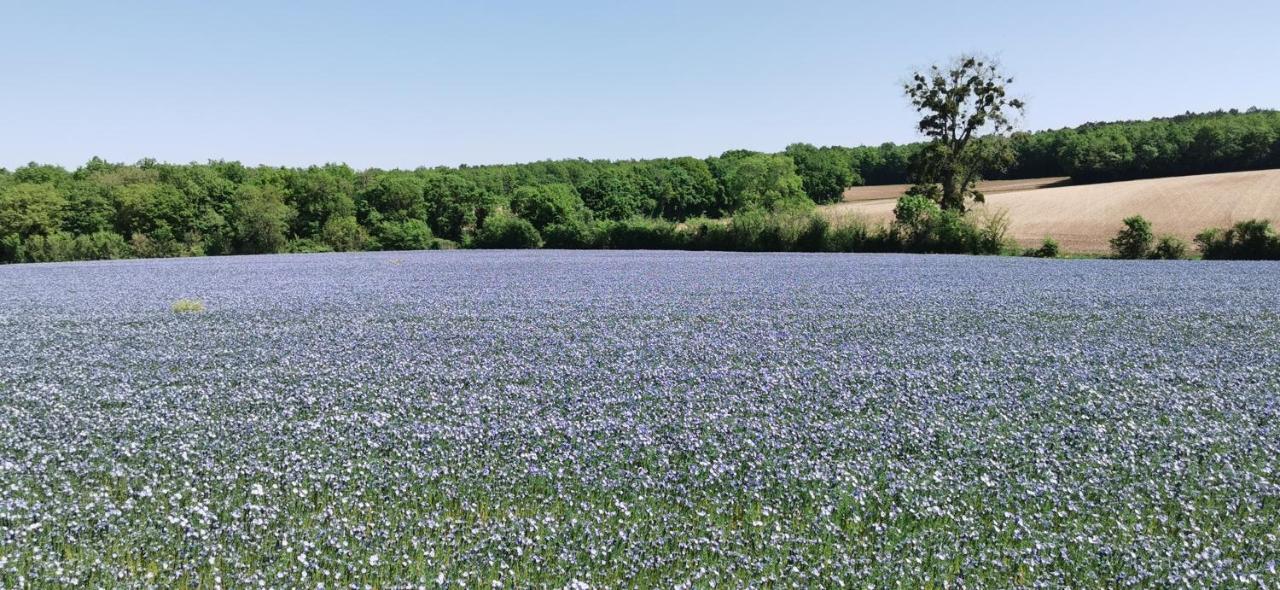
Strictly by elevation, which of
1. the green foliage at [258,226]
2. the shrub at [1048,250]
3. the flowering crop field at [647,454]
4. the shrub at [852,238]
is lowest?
the flowering crop field at [647,454]

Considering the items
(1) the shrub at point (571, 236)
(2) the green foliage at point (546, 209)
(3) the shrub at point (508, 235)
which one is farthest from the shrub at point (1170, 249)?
(2) the green foliage at point (546, 209)

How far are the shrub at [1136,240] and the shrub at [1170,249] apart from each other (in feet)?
1.78

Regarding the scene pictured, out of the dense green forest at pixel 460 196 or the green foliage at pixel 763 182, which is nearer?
the dense green forest at pixel 460 196

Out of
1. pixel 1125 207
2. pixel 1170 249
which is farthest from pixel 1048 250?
pixel 1125 207

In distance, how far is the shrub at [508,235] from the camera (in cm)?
6106

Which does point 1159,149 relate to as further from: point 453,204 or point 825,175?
point 453,204

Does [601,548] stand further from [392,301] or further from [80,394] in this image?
[392,301]

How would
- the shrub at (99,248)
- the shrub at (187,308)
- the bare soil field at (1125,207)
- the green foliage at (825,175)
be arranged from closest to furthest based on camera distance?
the shrub at (187,308) → the bare soil field at (1125,207) → the shrub at (99,248) → the green foliage at (825,175)

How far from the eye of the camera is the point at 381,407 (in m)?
8.36

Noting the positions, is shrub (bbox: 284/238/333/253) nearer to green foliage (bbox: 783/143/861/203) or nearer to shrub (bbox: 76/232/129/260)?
shrub (bbox: 76/232/129/260)

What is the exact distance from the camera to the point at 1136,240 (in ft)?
122

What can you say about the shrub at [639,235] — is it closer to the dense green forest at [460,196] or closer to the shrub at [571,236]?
the dense green forest at [460,196]

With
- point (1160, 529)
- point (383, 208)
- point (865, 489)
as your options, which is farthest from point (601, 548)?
point (383, 208)

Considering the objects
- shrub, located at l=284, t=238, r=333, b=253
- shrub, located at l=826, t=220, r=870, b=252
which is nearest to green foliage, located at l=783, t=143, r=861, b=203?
shrub, located at l=826, t=220, r=870, b=252
